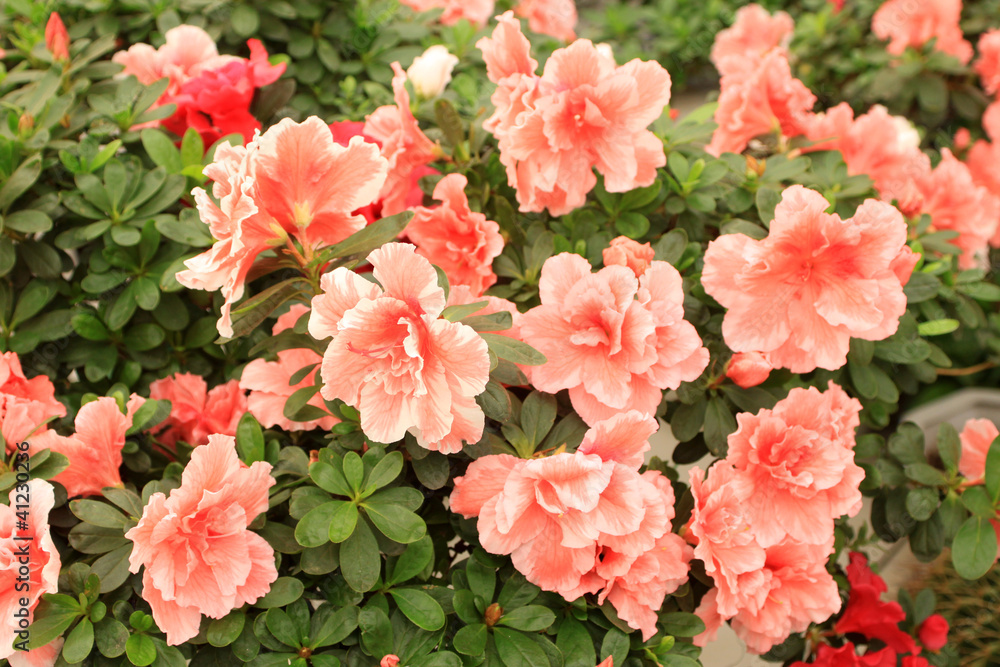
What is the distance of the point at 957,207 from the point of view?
1.47 meters

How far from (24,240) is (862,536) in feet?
4.68

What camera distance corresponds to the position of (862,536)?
1309 mm

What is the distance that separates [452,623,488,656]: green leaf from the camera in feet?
3.02

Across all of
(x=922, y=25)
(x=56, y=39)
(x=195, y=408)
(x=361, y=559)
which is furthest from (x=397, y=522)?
(x=922, y=25)

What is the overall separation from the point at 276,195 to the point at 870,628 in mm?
1067

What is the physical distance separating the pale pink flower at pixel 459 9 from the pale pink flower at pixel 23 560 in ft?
4.14

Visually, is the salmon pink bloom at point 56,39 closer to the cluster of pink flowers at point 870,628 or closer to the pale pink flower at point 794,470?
the pale pink flower at point 794,470

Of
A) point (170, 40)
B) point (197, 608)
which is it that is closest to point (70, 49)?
point (170, 40)

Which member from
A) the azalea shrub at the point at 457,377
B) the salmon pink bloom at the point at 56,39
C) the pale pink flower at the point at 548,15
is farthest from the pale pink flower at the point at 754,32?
the salmon pink bloom at the point at 56,39

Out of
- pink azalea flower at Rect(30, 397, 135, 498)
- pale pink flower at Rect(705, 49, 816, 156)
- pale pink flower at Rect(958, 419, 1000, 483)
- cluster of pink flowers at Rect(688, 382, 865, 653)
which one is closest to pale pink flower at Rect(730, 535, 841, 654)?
cluster of pink flowers at Rect(688, 382, 865, 653)

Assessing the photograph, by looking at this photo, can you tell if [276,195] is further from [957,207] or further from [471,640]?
[957,207]

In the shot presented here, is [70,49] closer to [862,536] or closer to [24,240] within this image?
[24,240]

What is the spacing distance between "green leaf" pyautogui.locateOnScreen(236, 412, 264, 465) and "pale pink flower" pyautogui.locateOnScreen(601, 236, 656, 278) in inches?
19.9

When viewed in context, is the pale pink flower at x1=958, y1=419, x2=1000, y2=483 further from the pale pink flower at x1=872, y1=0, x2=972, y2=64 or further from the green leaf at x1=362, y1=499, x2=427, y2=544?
the pale pink flower at x1=872, y1=0, x2=972, y2=64
